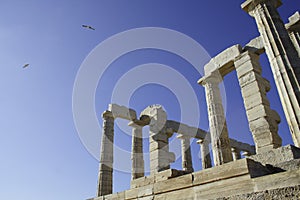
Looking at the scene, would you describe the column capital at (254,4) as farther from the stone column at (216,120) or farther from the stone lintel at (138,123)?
the stone lintel at (138,123)

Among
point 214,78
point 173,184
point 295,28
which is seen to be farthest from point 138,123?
point 173,184

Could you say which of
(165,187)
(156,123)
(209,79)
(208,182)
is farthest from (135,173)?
(208,182)

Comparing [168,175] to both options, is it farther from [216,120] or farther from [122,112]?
[122,112]

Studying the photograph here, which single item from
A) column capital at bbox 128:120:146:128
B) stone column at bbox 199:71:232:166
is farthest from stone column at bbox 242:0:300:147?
column capital at bbox 128:120:146:128

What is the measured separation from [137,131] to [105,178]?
4598 millimetres

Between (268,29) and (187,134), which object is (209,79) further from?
(187,134)

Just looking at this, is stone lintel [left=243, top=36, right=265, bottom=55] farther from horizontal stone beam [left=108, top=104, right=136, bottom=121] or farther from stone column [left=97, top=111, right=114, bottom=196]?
stone column [left=97, top=111, right=114, bottom=196]

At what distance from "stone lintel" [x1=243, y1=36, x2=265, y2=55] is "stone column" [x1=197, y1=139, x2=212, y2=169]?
1185cm

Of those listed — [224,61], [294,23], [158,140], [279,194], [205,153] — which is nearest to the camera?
[279,194]

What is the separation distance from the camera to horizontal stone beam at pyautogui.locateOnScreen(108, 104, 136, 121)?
1994 cm

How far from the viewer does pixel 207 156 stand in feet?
74.8

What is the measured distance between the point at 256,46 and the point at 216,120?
4.65m

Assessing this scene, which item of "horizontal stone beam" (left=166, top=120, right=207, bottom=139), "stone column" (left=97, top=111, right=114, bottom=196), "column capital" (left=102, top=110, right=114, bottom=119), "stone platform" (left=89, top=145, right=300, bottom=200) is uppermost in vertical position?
"column capital" (left=102, top=110, right=114, bottom=119)

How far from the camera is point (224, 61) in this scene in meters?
14.5
